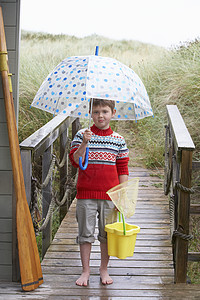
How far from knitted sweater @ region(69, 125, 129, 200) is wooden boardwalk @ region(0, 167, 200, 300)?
603 millimetres

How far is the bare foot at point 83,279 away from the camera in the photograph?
2.90 meters

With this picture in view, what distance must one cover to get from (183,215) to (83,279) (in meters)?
0.79

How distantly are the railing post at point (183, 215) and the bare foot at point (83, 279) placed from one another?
61 centimetres

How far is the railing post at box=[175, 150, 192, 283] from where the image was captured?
9.44 feet

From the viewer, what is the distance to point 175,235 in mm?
2986

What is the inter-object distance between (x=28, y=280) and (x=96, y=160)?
0.87 metres

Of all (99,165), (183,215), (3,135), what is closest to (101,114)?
(99,165)

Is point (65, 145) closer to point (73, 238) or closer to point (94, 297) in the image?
point (73, 238)

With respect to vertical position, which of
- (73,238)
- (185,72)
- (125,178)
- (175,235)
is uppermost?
(185,72)

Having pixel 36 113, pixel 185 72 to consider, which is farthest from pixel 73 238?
pixel 185 72

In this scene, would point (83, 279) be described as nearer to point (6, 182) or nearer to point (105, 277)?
point (105, 277)

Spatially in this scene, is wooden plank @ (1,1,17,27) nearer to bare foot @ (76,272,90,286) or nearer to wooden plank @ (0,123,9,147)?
wooden plank @ (0,123,9,147)

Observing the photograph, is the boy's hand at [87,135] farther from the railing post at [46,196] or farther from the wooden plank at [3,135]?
the railing post at [46,196]

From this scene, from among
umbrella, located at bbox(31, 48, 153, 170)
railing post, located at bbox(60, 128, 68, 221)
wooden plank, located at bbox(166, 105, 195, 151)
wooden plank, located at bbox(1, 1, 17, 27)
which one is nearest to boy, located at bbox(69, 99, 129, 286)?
umbrella, located at bbox(31, 48, 153, 170)
